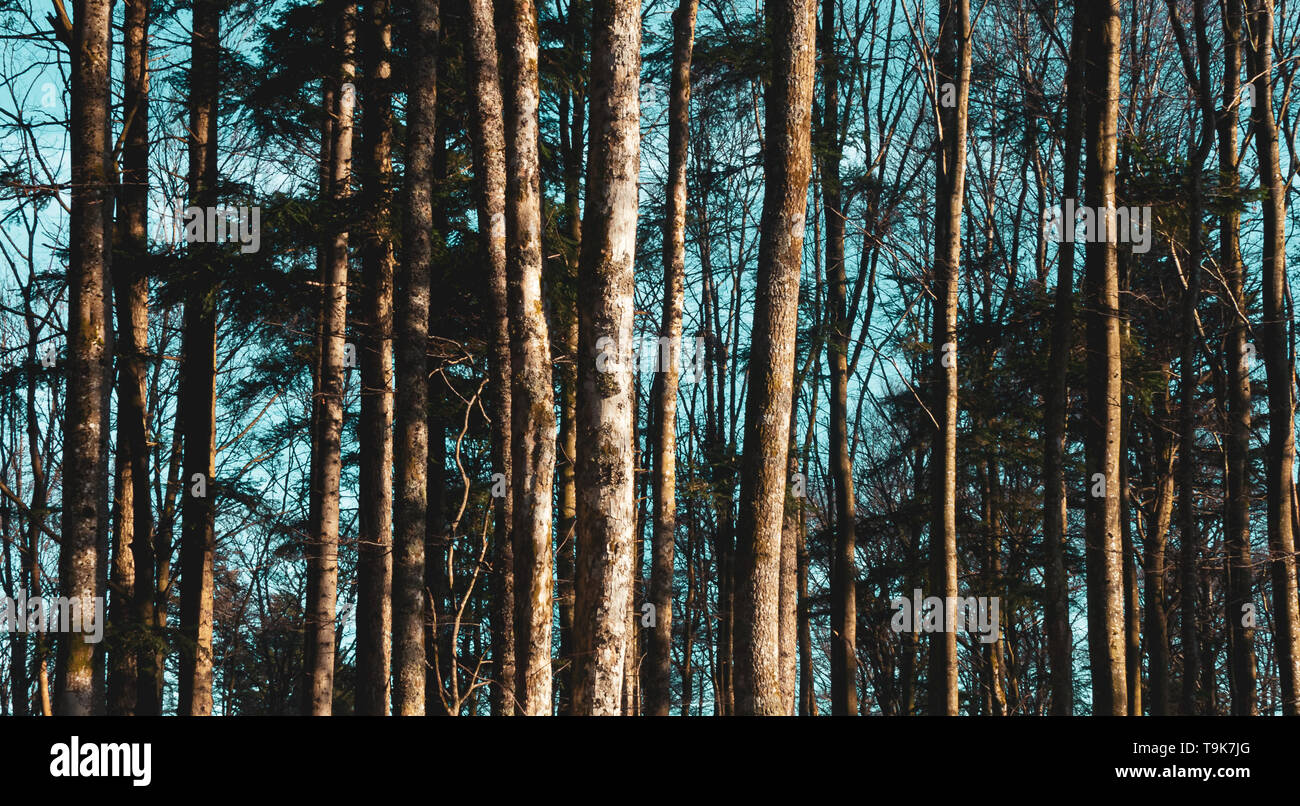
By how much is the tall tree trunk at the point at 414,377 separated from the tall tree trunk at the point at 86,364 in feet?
8.08

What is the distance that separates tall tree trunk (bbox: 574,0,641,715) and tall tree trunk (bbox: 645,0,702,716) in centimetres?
538

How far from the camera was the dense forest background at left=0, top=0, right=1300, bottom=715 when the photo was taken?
8.04 metres

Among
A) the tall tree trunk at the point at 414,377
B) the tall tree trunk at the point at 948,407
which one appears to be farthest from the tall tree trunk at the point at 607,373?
the tall tree trunk at the point at 948,407

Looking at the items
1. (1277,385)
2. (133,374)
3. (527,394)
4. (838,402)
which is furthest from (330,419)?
(1277,385)

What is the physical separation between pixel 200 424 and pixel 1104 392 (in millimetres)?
10771

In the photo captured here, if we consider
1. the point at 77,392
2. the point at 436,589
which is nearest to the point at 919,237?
the point at 436,589

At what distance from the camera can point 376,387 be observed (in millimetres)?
11492

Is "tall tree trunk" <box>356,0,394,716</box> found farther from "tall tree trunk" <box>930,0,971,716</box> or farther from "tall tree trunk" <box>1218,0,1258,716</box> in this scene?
"tall tree trunk" <box>1218,0,1258,716</box>

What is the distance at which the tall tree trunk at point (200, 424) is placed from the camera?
12.0 meters

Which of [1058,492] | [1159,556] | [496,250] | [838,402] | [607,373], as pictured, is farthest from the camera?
[838,402]

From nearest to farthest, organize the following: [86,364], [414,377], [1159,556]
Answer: [86,364] → [414,377] → [1159,556]

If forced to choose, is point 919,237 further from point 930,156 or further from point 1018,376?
point 1018,376

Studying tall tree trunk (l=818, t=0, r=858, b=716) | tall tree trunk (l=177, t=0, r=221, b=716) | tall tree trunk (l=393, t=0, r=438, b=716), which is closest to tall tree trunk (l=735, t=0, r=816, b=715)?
tall tree trunk (l=393, t=0, r=438, b=716)

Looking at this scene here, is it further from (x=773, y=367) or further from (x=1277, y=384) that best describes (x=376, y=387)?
(x=1277, y=384)
